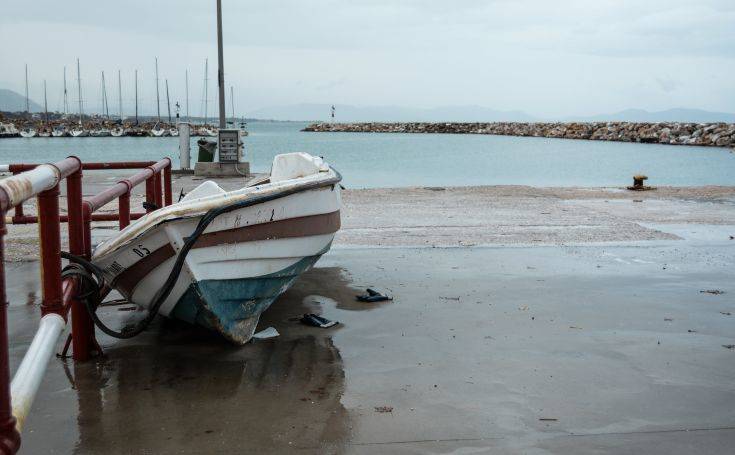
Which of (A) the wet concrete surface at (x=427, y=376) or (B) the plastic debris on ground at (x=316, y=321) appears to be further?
(B) the plastic debris on ground at (x=316, y=321)

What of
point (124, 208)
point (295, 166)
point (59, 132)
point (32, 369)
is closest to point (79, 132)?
point (59, 132)

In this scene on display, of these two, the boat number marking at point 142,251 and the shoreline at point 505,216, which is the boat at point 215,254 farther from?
the shoreline at point 505,216

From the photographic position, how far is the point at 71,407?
14.3 feet

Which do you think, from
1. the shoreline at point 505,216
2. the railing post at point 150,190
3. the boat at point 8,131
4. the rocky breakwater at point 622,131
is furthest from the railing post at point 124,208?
the boat at point 8,131

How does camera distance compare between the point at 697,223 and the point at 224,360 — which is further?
the point at 697,223

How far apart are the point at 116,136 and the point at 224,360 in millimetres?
131558

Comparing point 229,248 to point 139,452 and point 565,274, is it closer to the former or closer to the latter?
point 139,452

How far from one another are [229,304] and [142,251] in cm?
71

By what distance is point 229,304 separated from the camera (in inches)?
207

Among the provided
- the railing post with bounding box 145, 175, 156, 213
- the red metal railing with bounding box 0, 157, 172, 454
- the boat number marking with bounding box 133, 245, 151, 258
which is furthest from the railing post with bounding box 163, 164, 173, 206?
the boat number marking with bounding box 133, 245, 151, 258

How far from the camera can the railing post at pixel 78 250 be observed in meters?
4.72

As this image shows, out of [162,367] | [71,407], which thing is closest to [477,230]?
[162,367]

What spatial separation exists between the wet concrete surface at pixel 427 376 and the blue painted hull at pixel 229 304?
0.19 metres

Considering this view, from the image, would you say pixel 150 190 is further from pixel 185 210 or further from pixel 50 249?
pixel 50 249
